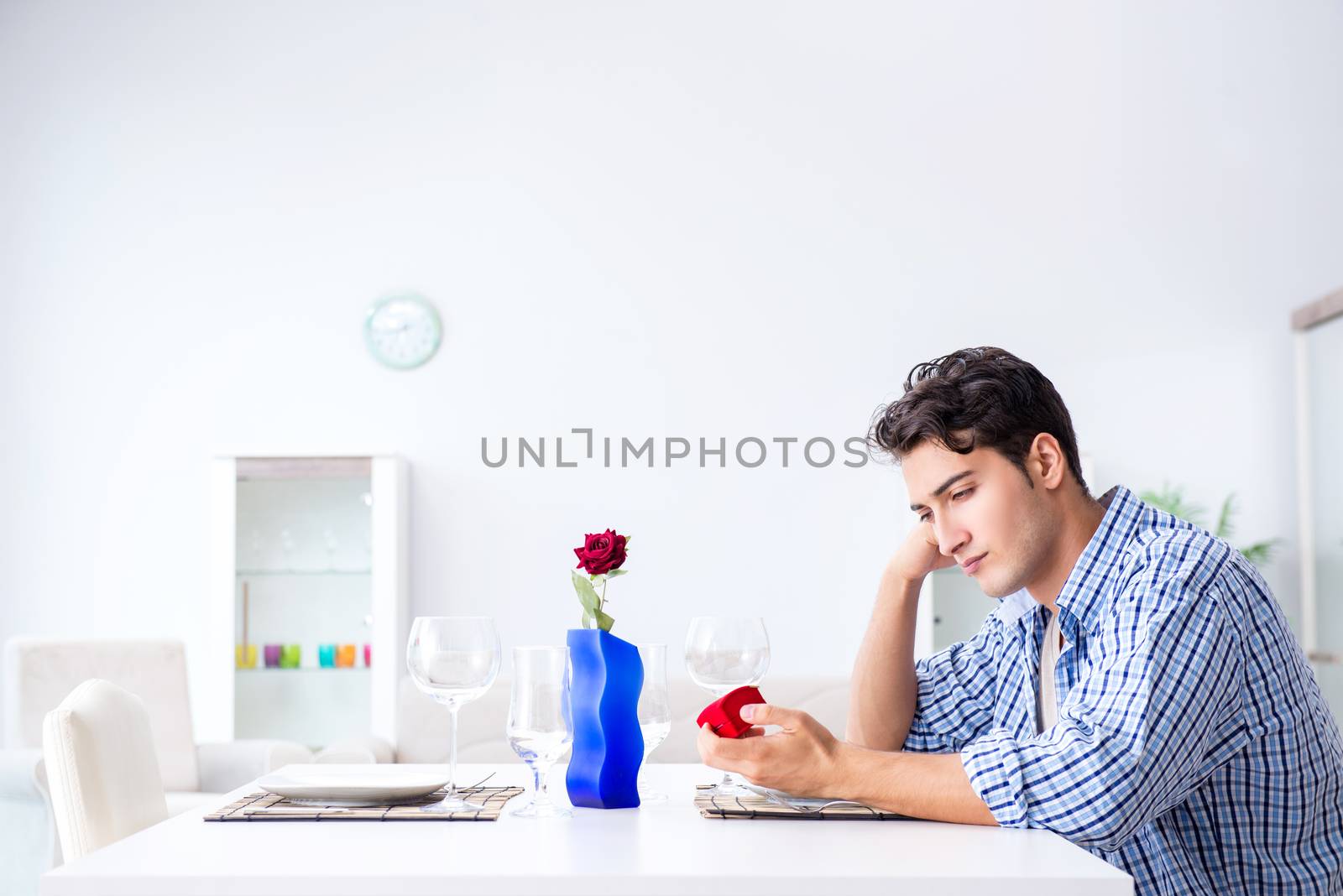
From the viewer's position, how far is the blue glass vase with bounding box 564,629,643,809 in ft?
4.67

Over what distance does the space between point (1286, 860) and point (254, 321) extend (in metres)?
3.96

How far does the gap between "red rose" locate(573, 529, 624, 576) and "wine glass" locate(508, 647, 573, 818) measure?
11 cm

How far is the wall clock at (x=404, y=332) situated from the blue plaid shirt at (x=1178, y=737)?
3.28 meters

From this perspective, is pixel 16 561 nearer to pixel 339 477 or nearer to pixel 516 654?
pixel 339 477

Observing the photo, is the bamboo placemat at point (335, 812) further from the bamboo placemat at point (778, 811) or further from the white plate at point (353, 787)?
the bamboo placemat at point (778, 811)

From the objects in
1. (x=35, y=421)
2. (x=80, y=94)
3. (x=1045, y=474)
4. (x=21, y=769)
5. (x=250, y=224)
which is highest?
(x=80, y=94)

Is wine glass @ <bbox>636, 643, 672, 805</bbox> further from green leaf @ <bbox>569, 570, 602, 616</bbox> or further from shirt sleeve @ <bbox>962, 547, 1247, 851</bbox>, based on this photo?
shirt sleeve @ <bbox>962, 547, 1247, 851</bbox>

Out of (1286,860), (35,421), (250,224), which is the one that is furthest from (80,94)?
(1286,860)

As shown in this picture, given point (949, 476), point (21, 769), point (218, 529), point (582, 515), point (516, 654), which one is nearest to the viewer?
point (516, 654)

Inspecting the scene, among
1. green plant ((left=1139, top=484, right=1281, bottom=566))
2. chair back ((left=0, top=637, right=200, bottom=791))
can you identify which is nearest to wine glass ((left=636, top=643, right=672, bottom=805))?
chair back ((left=0, top=637, right=200, bottom=791))

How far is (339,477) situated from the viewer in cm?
411

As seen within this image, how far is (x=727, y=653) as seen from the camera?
5.01 feet

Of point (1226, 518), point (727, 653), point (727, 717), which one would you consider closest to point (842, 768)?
point (727, 717)

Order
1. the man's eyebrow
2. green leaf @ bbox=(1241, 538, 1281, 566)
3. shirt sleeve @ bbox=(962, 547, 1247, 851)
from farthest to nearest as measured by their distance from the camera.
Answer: green leaf @ bbox=(1241, 538, 1281, 566), the man's eyebrow, shirt sleeve @ bbox=(962, 547, 1247, 851)
